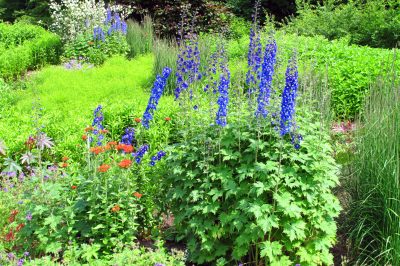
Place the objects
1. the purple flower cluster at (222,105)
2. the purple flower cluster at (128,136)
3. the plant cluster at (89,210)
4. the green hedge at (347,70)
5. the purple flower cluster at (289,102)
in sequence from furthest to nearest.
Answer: the green hedge at (347,70) → the purple flower cluster at (128,136) → the plant cluster at (89,210) → the purple flower cluster at (222,105) → the purple flower cluster at (289,102)

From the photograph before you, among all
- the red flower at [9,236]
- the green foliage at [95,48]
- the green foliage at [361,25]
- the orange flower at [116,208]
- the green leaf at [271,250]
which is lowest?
the red flower at [9,236]

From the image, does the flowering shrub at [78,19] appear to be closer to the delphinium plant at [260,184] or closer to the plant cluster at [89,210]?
the plant cluster at [89,210]

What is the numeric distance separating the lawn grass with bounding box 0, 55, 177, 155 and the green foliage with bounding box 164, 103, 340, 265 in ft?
6.54

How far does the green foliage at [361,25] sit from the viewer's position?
10035mm

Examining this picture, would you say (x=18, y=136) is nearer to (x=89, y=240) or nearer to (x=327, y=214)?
(x=89, y=240)

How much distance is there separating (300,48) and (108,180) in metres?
4.85

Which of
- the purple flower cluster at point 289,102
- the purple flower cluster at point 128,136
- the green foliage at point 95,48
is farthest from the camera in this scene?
the green foliage at point 95,48

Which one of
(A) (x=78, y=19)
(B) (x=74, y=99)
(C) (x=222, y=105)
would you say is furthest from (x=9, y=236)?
(A) (x=78, y=19)

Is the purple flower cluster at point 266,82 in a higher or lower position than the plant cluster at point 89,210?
higher

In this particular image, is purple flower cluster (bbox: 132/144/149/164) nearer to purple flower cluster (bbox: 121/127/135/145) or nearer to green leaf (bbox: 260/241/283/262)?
purple flower cluster (bbox: 121/127/135/145)

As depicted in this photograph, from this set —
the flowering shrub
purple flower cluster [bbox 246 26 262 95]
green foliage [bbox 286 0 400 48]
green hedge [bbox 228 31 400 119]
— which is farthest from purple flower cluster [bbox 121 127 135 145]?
the flowering shrub

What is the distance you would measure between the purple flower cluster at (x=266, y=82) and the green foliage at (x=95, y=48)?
256 inches

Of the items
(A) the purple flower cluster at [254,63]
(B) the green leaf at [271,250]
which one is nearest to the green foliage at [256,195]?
(B) the green leaf at [271,250]

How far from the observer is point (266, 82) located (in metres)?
3.68
